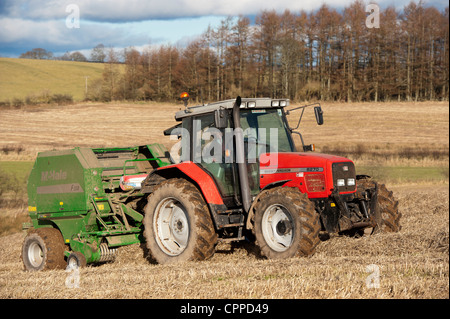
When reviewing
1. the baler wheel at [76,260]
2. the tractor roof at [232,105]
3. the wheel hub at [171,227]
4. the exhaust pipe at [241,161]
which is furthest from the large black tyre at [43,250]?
the exhaust pipe at [241,161]

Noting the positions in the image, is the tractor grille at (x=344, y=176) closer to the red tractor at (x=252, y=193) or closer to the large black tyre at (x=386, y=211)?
the red tractor at (x=252, y=193)

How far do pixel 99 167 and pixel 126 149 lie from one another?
1130 millimetres

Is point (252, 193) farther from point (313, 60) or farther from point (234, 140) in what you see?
point (313, 60)

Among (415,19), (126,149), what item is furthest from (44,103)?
(126,149)

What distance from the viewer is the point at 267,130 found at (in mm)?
7984

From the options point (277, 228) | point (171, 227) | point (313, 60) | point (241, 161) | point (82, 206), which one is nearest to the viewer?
point (277, 228)

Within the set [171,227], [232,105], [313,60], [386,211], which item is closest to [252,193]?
[232,105]

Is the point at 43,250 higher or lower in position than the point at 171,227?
lower

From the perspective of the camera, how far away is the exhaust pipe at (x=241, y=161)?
7496 millimetres

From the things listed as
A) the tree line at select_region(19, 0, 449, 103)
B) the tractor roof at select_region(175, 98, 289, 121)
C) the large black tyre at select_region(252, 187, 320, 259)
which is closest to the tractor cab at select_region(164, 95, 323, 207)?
the tractor roof at select_region(175, 98, 289, 121)

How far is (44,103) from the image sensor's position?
43.6 metres

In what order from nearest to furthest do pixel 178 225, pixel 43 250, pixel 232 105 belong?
1. pixel 232 105
2. pixel 178 225
3. pixel 43 250

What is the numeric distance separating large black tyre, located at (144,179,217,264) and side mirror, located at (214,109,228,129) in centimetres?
116

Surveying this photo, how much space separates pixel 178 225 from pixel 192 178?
31.3 inches
